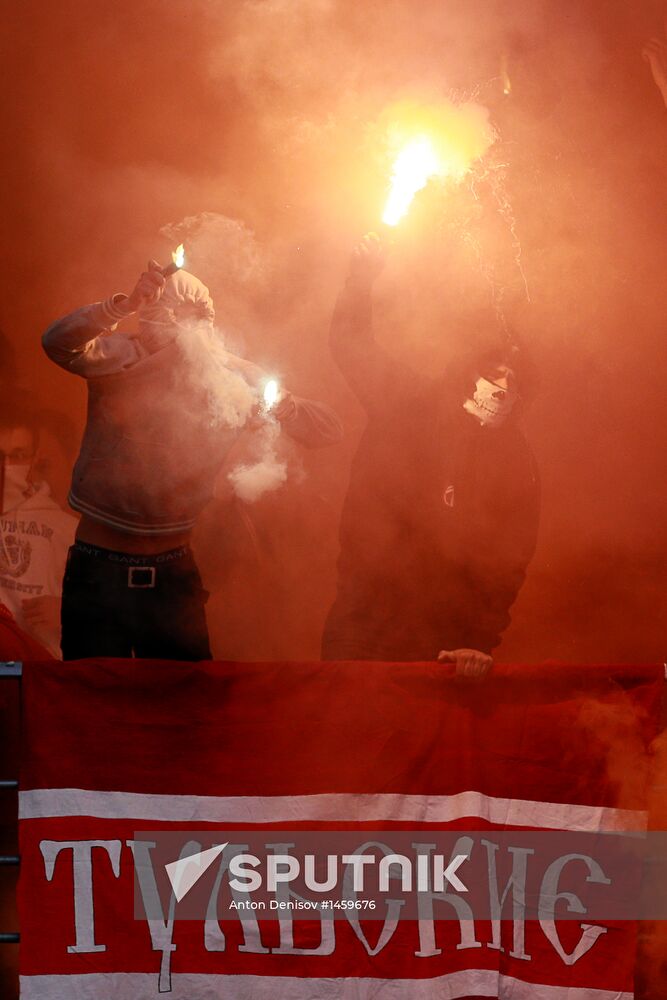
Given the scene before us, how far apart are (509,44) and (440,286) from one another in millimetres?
900

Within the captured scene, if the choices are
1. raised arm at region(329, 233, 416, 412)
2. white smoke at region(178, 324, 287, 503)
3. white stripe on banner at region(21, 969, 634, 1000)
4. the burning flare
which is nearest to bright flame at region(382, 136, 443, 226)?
the burning flare

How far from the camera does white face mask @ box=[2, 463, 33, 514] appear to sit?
319 centimetres

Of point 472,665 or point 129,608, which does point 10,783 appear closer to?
point 129,608

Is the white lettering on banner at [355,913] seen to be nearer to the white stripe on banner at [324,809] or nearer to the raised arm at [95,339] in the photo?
the white stripe on banner at [324,809]

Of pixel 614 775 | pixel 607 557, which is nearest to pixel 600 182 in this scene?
pixel 607 557

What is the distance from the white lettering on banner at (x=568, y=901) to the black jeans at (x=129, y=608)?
124 cm

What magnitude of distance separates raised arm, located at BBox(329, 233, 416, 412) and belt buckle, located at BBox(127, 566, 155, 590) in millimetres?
905

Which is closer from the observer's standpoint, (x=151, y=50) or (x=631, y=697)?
(x=631, y=697)

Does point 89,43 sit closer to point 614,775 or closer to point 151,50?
point 151,50

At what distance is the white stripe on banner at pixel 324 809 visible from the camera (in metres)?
2.59

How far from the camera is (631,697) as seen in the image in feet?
9.12

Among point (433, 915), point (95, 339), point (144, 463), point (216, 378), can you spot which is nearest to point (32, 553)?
point (144, 463)

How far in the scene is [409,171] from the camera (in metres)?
3.43

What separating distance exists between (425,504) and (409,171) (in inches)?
45.6
